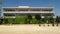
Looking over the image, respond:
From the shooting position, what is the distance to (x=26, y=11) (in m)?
85.4

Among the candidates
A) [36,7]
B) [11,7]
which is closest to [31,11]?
[36,7]

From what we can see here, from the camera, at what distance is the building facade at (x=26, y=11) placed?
85.2 m

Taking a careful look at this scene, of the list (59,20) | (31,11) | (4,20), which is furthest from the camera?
(31,11)

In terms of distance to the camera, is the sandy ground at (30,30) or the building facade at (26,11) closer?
the sandy ground at (30,30)

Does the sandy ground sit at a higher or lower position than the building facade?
higher

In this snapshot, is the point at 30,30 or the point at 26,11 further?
the point at 26,11

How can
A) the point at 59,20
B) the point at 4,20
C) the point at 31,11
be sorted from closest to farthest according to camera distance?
the point at 4,20
the point at 59,20
the point at 31,11

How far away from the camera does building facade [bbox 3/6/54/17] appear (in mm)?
85250

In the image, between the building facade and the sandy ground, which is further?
the building facade

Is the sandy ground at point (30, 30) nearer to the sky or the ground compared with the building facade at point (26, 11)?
nearer to the sky

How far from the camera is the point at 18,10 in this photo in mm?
87562

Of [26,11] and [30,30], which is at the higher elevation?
[30,30]

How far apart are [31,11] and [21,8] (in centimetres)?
515

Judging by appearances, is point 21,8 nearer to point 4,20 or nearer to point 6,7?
point 6,7
